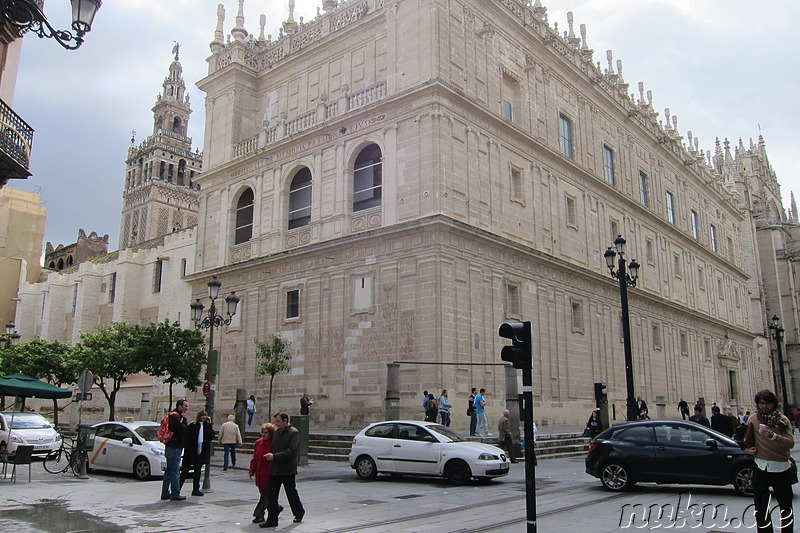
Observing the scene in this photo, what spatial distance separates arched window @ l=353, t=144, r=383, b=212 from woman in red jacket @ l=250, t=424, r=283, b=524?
57.3ft

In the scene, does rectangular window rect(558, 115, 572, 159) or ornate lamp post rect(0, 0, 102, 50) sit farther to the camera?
rectangular window rect(558, 115, 572, 159)

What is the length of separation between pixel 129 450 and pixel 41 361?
74.6ft

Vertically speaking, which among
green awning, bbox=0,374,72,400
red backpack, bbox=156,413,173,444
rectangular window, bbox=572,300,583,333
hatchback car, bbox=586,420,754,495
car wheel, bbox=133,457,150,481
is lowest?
car wheel, bbox=133,457,150,481

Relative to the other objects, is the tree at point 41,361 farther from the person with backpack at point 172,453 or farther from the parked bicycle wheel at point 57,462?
the person with backpack at point 172,453

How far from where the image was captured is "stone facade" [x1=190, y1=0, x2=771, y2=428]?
81.1 ft

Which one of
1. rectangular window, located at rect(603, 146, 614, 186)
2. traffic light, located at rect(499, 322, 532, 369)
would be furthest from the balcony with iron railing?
rectangular window, located at rect(603, 146, 614, 186)

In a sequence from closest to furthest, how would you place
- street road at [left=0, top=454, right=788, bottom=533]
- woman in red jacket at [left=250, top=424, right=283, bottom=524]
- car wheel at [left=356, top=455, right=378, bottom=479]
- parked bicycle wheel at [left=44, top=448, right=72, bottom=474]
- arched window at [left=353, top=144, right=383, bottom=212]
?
street road at [left=0, top=454, right=788, bottom=533]
woman in red jacket at [left=250, top=424, right=283, bottom=524]
car wheel at [left=356, top=455, right=378, bottom=479]
parked bicycle wheel at [left=44, top=448, right=72, bottom=474]
arched window at [left=353, top=144, right=383, bottom=212]

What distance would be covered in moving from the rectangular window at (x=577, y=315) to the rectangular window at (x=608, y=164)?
28.8 ft

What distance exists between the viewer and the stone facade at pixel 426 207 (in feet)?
81.1

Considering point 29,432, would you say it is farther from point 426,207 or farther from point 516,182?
point 516,182

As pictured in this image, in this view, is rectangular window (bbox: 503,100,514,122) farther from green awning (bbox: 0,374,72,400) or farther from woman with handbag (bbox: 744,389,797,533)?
woman with handbag (bbox: 744,389,797,533)

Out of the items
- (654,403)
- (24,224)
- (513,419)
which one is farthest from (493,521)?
(24,224)

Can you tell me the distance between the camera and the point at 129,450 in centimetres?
1566

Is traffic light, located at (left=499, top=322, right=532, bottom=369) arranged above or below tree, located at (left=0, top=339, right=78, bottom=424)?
below
